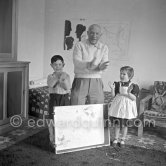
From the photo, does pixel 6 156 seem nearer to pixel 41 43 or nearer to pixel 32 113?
pixel 32 113

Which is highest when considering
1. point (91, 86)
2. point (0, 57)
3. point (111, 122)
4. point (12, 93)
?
point (0, 57)

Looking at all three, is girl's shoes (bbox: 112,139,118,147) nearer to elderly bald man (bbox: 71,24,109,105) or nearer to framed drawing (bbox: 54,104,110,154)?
framed drawing (bbox: 54,104,110,154)

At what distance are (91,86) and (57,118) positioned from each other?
0.46m

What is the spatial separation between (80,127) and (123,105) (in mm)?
502

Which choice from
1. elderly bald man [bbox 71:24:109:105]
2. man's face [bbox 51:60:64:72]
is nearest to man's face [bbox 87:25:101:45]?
elderly bald man [bbox 71:24:109:105]

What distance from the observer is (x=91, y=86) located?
2244 millimetres

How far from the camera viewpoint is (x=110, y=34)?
146 inches

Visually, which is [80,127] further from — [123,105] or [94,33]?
[94,33]

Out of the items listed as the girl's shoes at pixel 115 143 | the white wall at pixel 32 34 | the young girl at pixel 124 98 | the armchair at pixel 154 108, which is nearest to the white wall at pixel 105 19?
the white wall at pixel 32 34

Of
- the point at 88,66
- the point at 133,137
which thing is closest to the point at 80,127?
the point at 88,66

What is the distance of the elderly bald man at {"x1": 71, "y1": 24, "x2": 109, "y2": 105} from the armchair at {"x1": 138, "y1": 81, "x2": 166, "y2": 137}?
0.91m

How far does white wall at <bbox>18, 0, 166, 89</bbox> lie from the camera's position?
11.3ft

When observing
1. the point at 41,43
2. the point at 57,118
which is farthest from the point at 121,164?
the point at 41,43

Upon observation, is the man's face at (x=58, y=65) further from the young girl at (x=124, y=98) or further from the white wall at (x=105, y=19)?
the white wall at (x=105, y=19)
